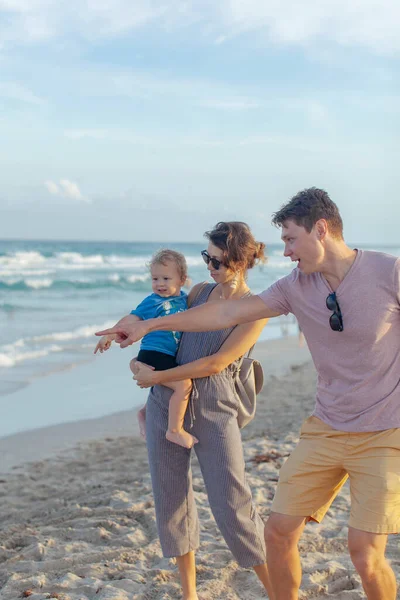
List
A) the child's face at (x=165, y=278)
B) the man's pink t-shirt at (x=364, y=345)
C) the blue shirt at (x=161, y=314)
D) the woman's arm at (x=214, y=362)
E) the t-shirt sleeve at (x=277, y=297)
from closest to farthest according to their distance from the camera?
the man's pink t-shirt at (x=364, y=345) → the t-shirt sleeve at (x=277, y=297) → the woman's arm at (x=214, y=362) → the blue shirt at (x=161, y=314) → the child's face at (x=165, y=278)

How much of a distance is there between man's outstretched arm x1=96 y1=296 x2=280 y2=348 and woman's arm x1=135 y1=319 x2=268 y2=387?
13 cm

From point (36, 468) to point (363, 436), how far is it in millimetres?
4322

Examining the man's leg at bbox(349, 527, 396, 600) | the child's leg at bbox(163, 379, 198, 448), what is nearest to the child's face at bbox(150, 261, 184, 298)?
the child's leg at bbox(163, 379, 198, 448)

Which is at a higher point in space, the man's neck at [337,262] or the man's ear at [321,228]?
the man's ear at [321,228]

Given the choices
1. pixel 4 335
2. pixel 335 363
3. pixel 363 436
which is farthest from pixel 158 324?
pixel 4 335

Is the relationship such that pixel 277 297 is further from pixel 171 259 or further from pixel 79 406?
pixel 79 406

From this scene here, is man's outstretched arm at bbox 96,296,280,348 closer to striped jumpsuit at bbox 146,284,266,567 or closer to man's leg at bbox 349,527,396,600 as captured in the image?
striped jumpsuit at bbox 146,284,266,567

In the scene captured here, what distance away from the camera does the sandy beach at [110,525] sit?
12.9 ft

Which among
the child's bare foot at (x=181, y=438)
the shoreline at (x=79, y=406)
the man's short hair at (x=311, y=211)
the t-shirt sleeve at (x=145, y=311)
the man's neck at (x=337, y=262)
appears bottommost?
the shoreline at (x=79, y=406)

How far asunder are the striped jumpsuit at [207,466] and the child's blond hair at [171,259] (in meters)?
0.21

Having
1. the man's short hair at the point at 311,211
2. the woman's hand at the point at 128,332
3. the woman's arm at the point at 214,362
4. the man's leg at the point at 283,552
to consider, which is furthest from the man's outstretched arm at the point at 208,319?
the man's leg at the point at 283,552

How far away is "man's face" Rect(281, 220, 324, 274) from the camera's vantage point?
9.89 ft

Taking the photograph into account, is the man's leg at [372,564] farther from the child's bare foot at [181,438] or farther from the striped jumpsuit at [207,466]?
the child's bare foot at [181,438]

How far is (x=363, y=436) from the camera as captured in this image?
300 centimetres
